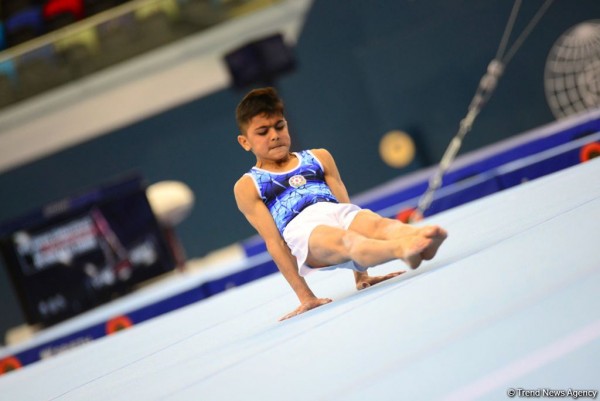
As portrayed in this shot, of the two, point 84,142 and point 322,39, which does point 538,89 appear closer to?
point 322,39

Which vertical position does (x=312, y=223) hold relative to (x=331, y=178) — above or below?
below

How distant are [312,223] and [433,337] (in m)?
0.97

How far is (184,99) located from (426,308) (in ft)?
31.9

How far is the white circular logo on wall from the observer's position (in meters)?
7.67

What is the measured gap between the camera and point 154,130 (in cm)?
1112

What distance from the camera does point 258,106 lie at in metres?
2.31

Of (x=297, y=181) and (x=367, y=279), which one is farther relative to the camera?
(x=367, y=279)

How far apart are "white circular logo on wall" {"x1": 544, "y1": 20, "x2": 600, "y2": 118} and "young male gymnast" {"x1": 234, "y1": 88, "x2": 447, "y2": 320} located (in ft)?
18.9

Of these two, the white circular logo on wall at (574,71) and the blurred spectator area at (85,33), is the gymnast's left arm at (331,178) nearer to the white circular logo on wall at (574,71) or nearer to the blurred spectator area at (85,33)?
the white circular logo on wall at (574,71)

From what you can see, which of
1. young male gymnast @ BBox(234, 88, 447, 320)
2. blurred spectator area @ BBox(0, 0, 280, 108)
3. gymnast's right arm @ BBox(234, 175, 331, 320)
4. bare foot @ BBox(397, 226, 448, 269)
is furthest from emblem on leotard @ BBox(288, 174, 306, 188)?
blurred spectator area @ BBox(0, 0, 280, 108)

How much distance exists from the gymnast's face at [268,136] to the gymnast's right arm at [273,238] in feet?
0.39

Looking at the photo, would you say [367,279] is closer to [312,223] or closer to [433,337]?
[312,223]

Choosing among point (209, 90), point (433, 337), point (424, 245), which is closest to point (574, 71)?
point (209, 90)

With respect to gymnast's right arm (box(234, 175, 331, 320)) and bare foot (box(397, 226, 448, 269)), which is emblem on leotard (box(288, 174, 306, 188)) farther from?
bare foot (box(397, 226, 448, 269))
